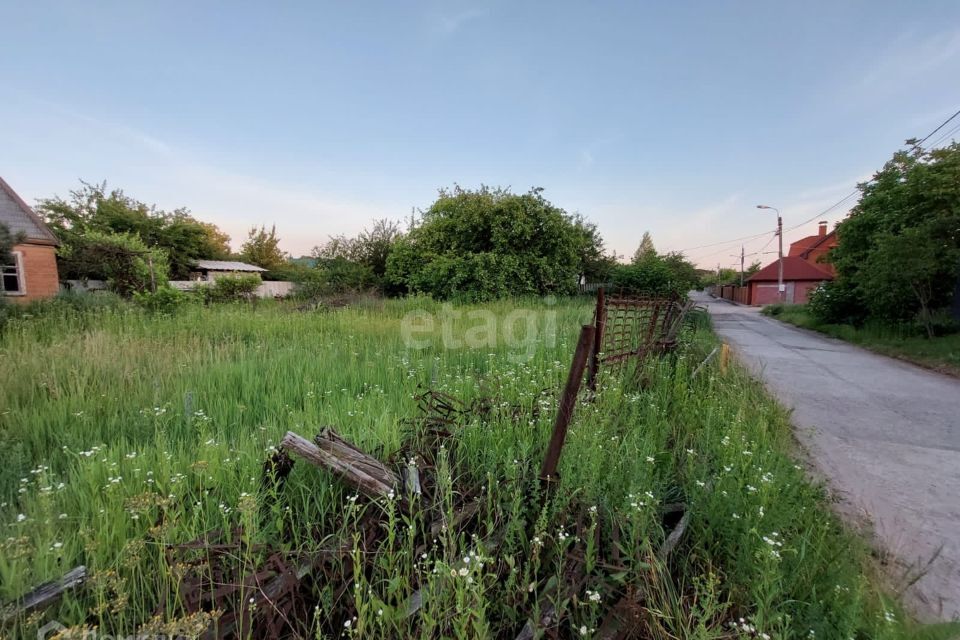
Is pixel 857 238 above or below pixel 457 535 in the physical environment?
above

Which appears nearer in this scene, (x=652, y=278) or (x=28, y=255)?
(x=28, y=255)

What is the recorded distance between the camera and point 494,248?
627 inches

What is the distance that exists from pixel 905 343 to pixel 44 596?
50.9 feet

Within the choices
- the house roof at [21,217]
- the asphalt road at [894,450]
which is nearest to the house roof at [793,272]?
the asphalt road at [894,450]

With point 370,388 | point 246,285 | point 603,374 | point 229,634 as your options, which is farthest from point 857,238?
point 246,285

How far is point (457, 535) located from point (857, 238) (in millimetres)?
18522

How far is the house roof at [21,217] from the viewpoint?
1477 cm

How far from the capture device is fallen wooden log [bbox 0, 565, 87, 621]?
1.19 meters

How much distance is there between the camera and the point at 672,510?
204 cm

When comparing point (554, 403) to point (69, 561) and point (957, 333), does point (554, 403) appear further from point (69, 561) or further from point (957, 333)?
point (957, 333)

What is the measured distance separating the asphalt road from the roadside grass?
591 millimetres

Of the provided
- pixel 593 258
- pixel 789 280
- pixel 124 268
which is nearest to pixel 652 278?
pixel 593 258

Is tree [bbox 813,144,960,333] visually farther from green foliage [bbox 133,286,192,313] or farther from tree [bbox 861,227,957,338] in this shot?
green foliage [bbox 133,286,192,313]

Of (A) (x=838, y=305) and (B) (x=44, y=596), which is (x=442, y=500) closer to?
(B) (x=44, y=596)
